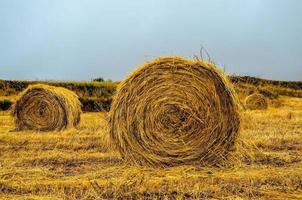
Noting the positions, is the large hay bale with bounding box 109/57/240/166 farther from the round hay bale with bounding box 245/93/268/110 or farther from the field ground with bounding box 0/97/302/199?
the round hay bale with bounding box 245/93/268/110

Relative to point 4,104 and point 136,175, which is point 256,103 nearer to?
point 4,104

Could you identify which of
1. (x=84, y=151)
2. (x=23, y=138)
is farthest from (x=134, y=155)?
(x=23, y=138)

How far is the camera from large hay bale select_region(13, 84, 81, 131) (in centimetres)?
1280

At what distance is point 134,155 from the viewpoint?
287 inches

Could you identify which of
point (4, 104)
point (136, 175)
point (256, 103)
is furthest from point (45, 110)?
point (256, 103)

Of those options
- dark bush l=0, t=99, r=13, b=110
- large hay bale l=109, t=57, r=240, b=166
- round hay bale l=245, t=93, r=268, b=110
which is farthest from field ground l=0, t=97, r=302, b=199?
dark bush l=0, t=99, r=13, b=110

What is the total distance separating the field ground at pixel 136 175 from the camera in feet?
17.5

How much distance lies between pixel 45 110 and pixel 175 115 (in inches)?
247

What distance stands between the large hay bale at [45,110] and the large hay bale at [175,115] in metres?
5.55

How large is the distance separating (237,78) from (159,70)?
1176mm

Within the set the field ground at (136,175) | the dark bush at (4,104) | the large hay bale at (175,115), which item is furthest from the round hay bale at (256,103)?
the large hay bale at (175,115)

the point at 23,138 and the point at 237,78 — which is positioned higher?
the point at 237,78

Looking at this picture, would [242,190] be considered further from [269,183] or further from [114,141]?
[114,141]

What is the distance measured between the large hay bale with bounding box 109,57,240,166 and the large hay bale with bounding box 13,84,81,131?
5.55 metres
